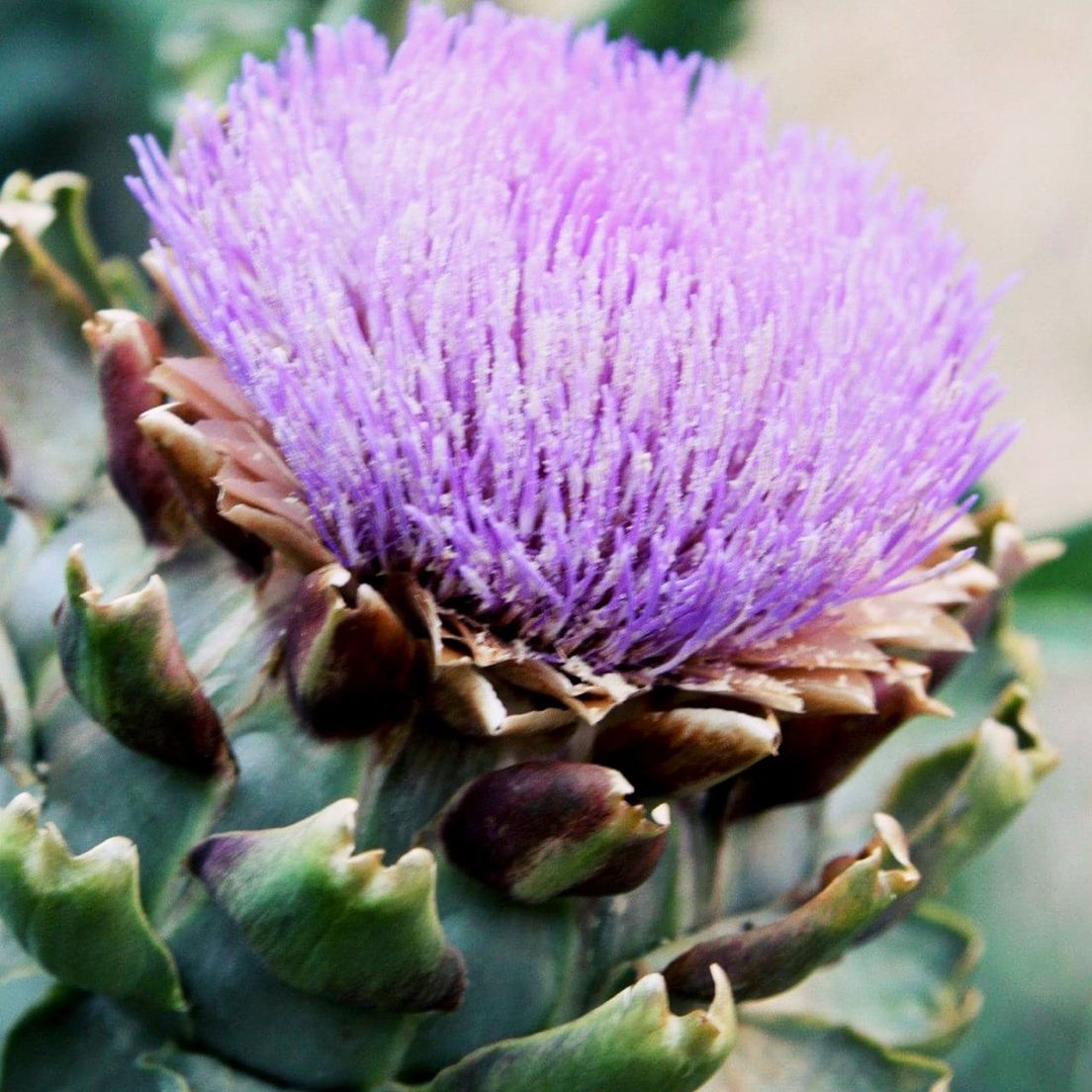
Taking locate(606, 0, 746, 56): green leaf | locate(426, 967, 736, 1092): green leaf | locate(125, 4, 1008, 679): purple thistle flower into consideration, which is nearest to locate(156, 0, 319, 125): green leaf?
locate(606, 0, 746, 56): green leaf

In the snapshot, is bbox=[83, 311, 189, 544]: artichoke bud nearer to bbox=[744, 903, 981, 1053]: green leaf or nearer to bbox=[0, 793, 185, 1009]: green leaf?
bbox=[0, 793, 185, 1009]: green leaf

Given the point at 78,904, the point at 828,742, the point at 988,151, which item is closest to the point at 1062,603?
→ the point at 828,742

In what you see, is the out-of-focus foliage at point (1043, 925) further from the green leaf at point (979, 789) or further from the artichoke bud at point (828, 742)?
the artichoke bud at point (828, 742)

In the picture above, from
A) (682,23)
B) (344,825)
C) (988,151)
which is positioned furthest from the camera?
(988,151)

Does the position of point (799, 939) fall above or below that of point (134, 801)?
above

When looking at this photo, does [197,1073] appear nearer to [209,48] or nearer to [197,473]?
[197,473]

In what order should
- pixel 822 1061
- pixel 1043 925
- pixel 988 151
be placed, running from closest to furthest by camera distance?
pixel 822 1061
pixel 1043 925
pixel 988 151
